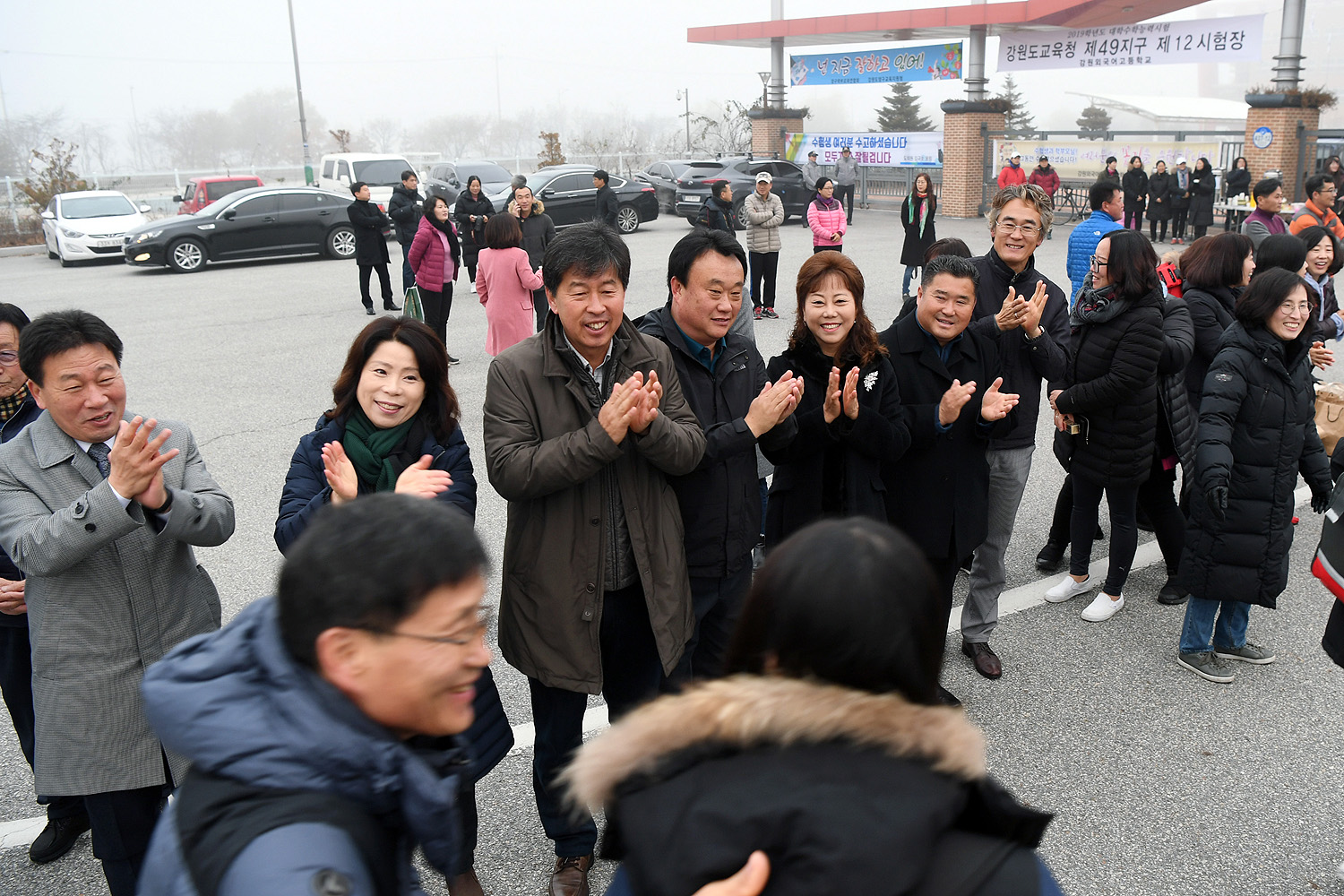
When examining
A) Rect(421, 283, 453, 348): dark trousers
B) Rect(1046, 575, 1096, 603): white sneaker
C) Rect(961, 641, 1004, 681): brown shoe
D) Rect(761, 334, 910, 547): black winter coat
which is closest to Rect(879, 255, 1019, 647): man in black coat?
Rect(761, 334, 910, 547): black winter coat

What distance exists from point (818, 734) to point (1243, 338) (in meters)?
3.45

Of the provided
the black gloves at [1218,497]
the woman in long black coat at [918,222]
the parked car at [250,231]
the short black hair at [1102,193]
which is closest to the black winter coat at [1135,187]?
the woman in long black coat at [918,222]

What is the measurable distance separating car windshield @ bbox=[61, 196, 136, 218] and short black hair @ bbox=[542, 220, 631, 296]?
20656 millimetres

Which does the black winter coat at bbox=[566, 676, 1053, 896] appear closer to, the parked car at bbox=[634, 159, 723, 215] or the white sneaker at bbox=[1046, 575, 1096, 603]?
the white sneaker at bbox=[1046, 575, 1096, 603]

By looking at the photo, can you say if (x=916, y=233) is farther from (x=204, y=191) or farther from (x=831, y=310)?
(x=204, y=191)

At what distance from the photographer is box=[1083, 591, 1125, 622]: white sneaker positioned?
455 centimetres

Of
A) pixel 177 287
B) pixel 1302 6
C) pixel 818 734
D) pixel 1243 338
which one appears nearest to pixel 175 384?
pixel 177 287

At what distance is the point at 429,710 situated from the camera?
138 cm

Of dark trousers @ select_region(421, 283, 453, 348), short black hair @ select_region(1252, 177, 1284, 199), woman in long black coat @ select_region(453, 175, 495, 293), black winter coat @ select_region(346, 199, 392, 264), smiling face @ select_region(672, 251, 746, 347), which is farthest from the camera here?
woman in long black coat @ select_region(453, 175, 495, 293)

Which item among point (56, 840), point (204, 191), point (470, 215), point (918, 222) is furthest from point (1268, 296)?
point (204, 191)

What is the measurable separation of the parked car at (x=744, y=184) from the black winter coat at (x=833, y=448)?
20124mm

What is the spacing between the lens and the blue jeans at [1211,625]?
404cm

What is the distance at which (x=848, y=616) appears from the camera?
4.11 feet

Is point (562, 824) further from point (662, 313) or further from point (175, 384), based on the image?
point (175, 384)
